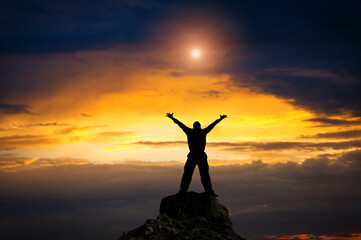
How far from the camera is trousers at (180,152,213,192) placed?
28.0 m

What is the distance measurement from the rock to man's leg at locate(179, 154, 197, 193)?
510 millimetres

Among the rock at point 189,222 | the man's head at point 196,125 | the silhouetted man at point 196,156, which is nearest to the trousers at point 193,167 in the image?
the silhouetted man at point 196,156

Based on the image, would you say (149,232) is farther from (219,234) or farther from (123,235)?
(219,234)

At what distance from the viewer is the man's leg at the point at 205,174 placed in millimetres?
27984

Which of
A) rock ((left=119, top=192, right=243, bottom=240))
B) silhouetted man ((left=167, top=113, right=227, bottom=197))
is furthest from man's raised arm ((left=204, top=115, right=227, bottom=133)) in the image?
rock ((left=119, top=192, right=243, bottom=240))

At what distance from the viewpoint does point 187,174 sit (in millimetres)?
27984

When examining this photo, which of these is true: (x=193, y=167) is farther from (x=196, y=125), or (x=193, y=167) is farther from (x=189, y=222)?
(x=189, y=222)

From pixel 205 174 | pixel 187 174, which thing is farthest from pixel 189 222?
pixel 205 174

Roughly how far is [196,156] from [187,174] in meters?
1.35

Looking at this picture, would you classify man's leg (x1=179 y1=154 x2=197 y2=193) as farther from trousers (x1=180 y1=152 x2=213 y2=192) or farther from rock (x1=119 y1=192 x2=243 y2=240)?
rock (x1=119 y1=192 x2=243 y2=240)

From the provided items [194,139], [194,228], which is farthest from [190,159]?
[194,228]

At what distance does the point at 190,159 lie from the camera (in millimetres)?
28078

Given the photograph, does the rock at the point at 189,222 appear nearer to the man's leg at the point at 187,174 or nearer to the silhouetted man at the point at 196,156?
the man's leg at the point at 187,174

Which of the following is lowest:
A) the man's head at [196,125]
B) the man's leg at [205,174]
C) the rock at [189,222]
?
the rock at [189,222]
